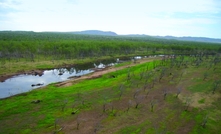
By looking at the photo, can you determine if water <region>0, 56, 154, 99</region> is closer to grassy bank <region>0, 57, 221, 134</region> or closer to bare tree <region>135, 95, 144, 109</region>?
grassy bank <region>0, 57, 221, 134</region>

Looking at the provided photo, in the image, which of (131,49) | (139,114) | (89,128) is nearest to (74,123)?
(89,128)

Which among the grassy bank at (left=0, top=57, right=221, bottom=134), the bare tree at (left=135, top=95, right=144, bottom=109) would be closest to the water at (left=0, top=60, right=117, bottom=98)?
the grassy bank at (left=0, top=57, right=221, bottom=134)

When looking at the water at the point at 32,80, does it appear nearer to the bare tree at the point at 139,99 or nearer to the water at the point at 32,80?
the water at the point at 32,80

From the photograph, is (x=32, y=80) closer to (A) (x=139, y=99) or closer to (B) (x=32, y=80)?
(B) (x=32, y=80)

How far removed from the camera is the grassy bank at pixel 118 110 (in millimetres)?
35781

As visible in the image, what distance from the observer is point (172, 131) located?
34719 mm

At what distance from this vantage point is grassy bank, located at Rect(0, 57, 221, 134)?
3578cm

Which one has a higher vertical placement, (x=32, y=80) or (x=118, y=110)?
(x=118, y=110)

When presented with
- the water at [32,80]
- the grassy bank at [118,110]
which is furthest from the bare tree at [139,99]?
the water at [32,80]

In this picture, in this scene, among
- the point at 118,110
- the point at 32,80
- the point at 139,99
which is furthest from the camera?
the point at 32,80

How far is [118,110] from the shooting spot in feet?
142

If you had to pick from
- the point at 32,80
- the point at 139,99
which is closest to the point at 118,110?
the point at 139,99

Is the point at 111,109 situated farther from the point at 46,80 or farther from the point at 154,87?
the point at 46,80

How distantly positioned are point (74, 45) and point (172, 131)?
9992 cm
